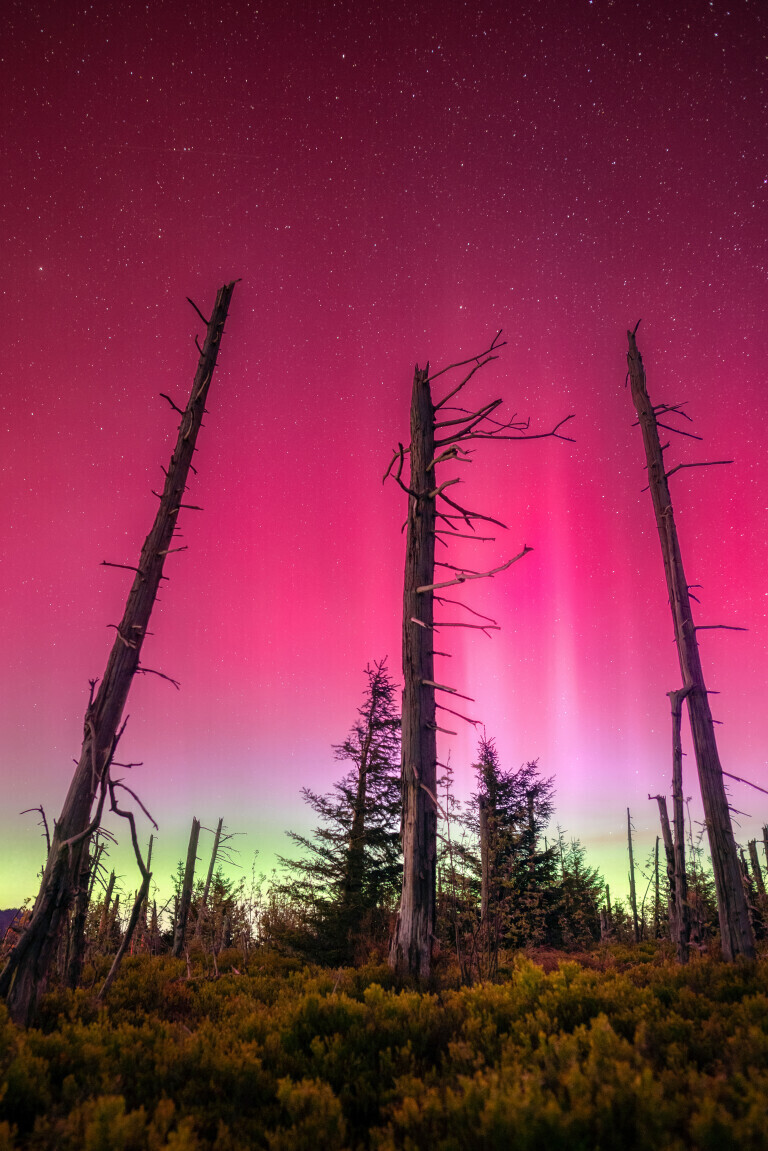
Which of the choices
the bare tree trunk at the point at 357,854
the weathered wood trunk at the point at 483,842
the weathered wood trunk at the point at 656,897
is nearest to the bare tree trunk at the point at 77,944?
the bare tree trunk at the point at 357,854

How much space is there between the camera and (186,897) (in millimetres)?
22141

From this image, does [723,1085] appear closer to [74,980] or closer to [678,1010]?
[678,1010]

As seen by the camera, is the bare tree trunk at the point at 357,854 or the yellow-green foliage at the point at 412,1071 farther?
the bare tree trunk at the point at 357,854

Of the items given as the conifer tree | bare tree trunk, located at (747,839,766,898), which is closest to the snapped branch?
the conifer tree

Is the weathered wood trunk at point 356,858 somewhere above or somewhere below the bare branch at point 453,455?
below

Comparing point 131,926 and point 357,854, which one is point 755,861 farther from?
point 131,926

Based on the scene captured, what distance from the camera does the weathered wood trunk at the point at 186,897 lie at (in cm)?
2031

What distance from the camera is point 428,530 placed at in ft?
28.7

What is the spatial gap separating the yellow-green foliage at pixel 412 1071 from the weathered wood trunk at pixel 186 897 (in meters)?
13.0

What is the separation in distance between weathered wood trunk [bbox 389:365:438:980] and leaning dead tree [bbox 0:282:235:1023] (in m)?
3.62

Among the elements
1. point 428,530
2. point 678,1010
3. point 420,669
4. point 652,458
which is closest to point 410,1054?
point 678,1010

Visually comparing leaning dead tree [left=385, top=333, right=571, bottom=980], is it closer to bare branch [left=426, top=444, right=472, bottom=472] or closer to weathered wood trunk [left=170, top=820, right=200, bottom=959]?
bare branch [left=426, top=444, right=472, bottom=472]

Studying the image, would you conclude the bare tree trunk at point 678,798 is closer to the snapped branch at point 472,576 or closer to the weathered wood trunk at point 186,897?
the snapped branch at point 472,576

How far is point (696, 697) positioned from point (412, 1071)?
8.49 meters
